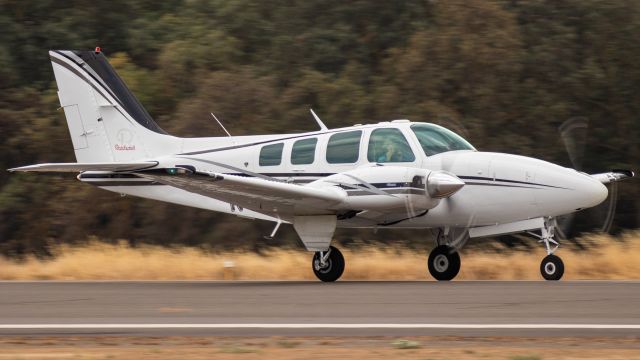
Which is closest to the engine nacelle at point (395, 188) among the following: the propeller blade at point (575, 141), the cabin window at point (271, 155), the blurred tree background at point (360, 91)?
the cabin window at point (271, 155)

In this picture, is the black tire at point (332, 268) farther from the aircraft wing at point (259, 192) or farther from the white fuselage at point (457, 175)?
the aircraft wing at point (259, 192)

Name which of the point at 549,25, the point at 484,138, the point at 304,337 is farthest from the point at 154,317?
the point at 549,25

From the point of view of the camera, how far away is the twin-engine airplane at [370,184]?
1419 cm

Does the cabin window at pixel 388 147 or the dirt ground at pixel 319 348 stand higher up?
the cabin window at pixel 388 147

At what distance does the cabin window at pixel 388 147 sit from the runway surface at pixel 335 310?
190 cm

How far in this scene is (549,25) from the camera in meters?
26.2

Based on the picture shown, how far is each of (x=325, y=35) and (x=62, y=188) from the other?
8.24 m

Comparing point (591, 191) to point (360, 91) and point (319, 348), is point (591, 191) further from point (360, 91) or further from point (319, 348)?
point (360, 91)

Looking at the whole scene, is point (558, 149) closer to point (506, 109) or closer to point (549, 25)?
point (506, 109)

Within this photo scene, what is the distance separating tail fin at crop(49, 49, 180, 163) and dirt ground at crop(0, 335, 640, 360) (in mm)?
8727

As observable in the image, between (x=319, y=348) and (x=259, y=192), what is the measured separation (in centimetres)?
639

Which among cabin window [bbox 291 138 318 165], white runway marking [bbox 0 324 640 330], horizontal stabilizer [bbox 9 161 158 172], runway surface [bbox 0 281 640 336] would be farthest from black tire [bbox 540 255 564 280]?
horizontal stabilizer [bbox 9 161 158 172]

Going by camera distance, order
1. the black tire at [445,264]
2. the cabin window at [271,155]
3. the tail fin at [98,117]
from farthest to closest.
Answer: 1. the tail fin at [98,117]
2. the cabin window at [271,155]
3. the black tire at [445,264]

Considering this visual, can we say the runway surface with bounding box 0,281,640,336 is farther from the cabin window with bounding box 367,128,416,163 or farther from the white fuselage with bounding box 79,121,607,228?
the cabin window with bounding box 367,128,416,163
